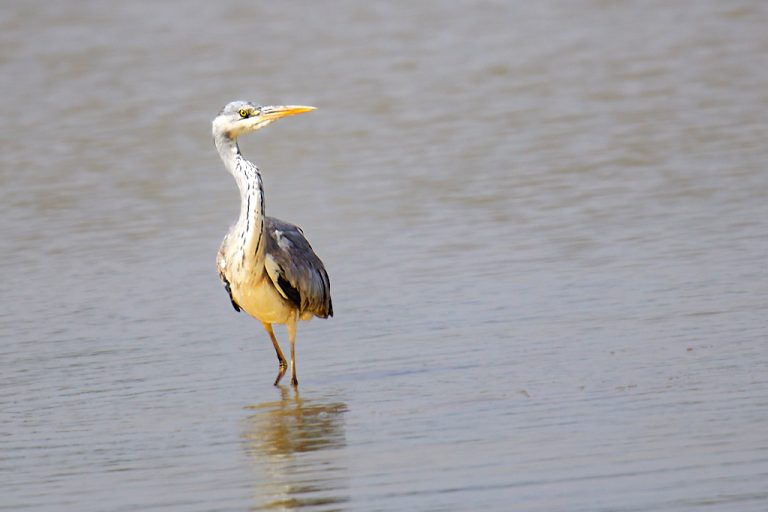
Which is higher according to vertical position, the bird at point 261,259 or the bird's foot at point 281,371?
the bird at point 261,259

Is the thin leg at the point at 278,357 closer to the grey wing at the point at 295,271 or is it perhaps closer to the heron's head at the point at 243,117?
the grey wing at the point at 295,271

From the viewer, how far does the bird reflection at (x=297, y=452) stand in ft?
21.0

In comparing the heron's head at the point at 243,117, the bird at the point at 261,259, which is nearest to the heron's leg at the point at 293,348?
the bird at the point at 261,259

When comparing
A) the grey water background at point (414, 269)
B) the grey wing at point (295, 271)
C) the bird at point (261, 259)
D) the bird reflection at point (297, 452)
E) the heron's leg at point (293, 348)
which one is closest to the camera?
the bird reflection at point (297, 452)

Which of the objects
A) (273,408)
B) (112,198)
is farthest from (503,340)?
(112,198)

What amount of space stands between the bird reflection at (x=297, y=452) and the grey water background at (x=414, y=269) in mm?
24

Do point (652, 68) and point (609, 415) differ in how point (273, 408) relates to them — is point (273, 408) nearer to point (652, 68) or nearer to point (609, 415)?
point (609, 415)

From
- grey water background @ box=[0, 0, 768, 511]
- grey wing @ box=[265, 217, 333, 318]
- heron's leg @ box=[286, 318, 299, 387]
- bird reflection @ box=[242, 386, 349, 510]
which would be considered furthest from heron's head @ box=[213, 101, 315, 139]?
bird reflection @ box=[242, 386, 349, 510]

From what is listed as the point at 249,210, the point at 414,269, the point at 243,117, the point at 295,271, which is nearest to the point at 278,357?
the point at 295,271

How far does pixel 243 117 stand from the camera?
9.30 metres

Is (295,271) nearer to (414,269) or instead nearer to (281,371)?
(281,371)

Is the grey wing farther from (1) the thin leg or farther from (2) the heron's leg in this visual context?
(1) the thin leg

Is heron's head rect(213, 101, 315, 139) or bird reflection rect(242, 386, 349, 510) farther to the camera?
heron's head rect(213, 101, 315, 139)

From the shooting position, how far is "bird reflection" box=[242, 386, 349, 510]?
21.0ft
